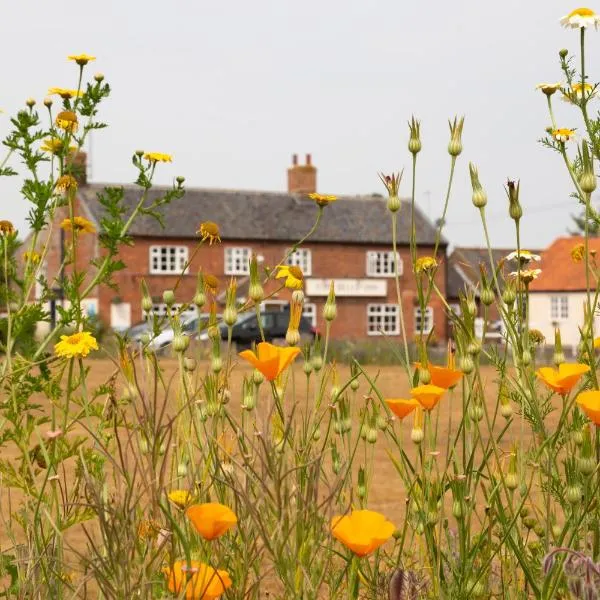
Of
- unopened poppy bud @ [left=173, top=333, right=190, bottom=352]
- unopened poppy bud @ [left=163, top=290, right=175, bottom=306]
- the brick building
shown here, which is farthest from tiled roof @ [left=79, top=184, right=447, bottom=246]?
unopened poppy bud @ [left=173, top=333, right=190, bottom=352]

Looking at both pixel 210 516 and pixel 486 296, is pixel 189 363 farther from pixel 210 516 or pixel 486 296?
pixel 210 516

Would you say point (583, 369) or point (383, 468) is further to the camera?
point (383, 468)

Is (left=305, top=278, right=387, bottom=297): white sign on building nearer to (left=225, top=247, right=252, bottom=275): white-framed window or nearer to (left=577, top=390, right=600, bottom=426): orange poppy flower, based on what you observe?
(left=225, top=247, right=252, bottom=275): white-framed window

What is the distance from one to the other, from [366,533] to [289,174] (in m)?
45.5

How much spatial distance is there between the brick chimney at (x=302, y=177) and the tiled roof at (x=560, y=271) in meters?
10.5

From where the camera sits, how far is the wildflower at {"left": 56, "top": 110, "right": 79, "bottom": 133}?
3660mm

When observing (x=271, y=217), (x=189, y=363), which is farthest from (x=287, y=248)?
(x=189, y=363)

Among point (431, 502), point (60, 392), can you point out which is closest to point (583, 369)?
point (431, 502)

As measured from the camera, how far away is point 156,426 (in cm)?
208

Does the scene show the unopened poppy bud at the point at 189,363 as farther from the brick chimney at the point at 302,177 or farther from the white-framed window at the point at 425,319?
the brick chimney at the point at 302,177

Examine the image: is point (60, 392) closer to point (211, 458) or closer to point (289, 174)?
point (211, 458)

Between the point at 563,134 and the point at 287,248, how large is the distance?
42.0m

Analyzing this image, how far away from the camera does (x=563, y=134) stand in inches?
125

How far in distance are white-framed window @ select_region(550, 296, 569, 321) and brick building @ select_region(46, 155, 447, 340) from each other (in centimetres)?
482
